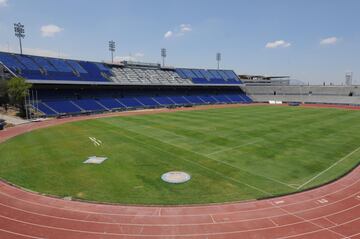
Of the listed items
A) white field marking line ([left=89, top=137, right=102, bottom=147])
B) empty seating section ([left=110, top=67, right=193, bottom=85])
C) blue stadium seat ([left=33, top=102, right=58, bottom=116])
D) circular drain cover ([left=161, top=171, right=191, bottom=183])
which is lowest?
circular drain cover ([left=161, top=171, right=191, bottom=183])

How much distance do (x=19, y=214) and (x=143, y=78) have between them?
2651 inches

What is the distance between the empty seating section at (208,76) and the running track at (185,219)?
75.4m

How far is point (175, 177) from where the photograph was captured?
61.1ft

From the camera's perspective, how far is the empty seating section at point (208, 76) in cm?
9056

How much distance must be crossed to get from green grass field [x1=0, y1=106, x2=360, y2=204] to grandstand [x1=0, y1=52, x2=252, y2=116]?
972 inches

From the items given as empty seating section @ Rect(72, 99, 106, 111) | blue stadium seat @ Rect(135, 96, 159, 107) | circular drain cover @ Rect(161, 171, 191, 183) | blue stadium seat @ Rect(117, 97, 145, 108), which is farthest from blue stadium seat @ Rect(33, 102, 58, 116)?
circular drain cover @ Rect(161, 171, 191, 183)

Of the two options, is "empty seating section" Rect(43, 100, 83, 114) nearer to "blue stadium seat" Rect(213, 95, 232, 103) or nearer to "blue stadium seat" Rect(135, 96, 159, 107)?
"blue stadium seat" Rect(135, 96, 159, 107)

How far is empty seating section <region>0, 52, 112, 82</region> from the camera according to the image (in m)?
54.3

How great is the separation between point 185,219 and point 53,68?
193 feet

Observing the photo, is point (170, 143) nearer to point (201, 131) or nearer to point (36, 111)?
point (201, 131)

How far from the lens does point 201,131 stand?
34.4 meters

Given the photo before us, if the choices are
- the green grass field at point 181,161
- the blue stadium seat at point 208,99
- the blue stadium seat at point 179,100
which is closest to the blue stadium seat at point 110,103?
the blue stadium seat at point 179,100

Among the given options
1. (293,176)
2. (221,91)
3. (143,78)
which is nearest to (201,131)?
(293,176)

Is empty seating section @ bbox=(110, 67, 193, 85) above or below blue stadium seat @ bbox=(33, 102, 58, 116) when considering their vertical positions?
above
